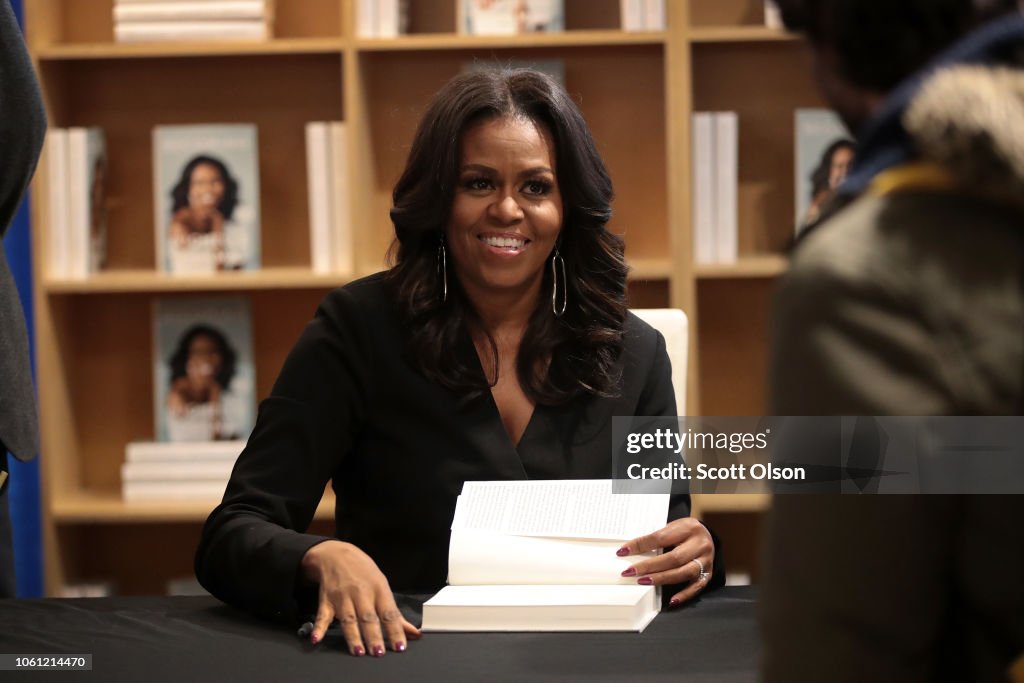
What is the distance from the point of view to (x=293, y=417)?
1.83 m

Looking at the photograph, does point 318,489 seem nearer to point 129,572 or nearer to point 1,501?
point 1,501

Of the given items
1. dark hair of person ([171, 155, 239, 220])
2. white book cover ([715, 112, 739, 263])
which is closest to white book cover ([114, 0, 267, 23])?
dark hair of person ([171, 155, 239, 220])

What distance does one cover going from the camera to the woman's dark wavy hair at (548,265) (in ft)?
6.41

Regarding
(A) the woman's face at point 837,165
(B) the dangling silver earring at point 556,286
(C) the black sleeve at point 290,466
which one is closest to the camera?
(C) the black sleeve at point 290,466

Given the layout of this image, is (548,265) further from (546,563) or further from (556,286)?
(546,563)

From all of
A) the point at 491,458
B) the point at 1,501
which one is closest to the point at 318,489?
the point at 491,458

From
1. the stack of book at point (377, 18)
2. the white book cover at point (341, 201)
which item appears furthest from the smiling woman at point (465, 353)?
the stack of book at point (377, 18)

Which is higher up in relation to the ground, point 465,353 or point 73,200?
point 73,200

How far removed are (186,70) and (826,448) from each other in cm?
291

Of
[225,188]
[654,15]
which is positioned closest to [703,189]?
[654,15]

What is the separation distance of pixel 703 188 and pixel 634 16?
45cm

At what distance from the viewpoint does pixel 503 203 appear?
6.47 ft

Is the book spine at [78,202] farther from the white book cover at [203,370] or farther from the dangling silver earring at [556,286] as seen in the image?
the dangling silver earring at [556,286]

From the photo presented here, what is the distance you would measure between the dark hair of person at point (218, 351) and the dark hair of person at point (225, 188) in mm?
312
